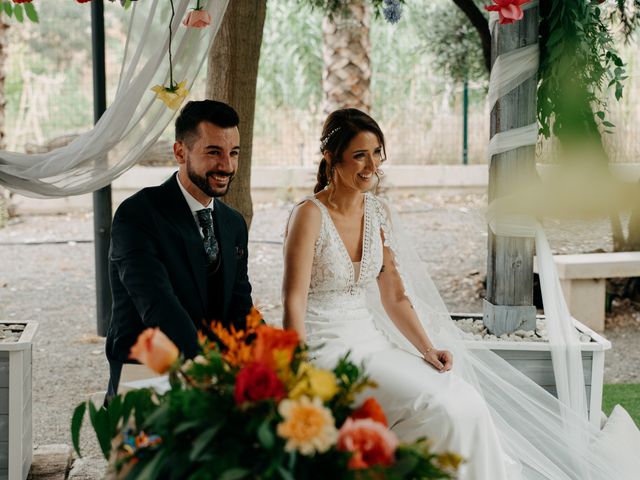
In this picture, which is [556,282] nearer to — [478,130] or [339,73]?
[339,73]

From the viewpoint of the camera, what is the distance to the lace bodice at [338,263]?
3.16 m

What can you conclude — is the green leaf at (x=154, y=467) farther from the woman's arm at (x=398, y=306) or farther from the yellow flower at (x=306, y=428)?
the woman's arm at (x=398, y=306)

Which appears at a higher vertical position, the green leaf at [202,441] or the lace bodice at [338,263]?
the lace bodice at [338,263]

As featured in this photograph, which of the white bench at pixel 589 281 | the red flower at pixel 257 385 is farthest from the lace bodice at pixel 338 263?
the white bench at pixel 589 281

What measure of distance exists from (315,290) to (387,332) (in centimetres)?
46

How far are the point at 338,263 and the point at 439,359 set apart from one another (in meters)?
0.48

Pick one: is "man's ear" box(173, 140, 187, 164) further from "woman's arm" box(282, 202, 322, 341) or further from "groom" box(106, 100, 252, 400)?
"woman's arm" box(282, 202, 322, 341)

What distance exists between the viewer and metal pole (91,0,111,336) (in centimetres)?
580

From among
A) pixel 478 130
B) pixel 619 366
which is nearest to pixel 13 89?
pixel 478 130

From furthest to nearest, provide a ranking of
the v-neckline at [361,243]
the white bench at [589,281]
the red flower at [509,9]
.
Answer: the white bench at [589,281], the v-neckline at [361,243], the red flower at [509,9]

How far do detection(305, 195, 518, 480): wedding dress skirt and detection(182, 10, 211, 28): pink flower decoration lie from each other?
71cm

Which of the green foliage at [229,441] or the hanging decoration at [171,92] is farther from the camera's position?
the hanging decoration at [171,92]

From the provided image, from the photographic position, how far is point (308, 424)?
141 centimetres

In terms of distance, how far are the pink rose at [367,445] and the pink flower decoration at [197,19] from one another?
1952mm
